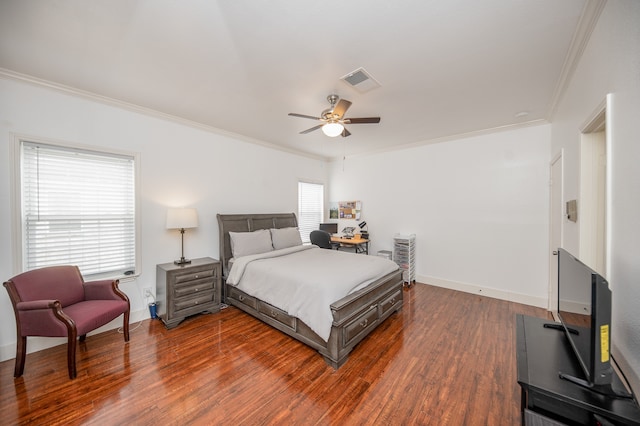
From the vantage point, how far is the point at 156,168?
328cm

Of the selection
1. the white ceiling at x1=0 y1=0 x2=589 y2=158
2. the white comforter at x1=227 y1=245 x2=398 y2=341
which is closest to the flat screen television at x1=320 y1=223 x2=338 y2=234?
the white comforter at x1=227 y1=245 x2=398 y2=341

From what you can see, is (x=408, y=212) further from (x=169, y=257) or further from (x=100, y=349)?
(x=100, y=349)

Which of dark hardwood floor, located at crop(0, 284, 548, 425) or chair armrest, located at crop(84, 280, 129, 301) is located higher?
chair armrest, located at crop(84, 280, 129, 301)

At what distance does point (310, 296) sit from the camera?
2.44 m

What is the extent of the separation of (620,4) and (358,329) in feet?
9.53

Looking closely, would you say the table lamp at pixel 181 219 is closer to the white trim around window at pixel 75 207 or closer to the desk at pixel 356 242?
the white trim around window at pixel 75 207

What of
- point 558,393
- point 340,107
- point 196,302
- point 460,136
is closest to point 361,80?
point 340,107

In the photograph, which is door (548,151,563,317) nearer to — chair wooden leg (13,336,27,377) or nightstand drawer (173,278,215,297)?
nightstand drawer (173,278,215,297)

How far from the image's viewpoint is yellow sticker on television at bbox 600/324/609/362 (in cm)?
104

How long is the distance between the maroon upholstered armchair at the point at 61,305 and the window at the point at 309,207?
3.51 metres

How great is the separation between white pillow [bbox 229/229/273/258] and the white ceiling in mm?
1815

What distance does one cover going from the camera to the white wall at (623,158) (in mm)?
1128

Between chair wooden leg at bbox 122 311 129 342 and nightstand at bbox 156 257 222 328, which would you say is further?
nightstand at bbox 156 257 222 328

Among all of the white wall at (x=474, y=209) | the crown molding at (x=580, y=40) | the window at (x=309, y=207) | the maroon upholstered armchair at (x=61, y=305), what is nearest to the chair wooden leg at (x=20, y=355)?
the maroon upholstered armchair at (x=61, y=305)
